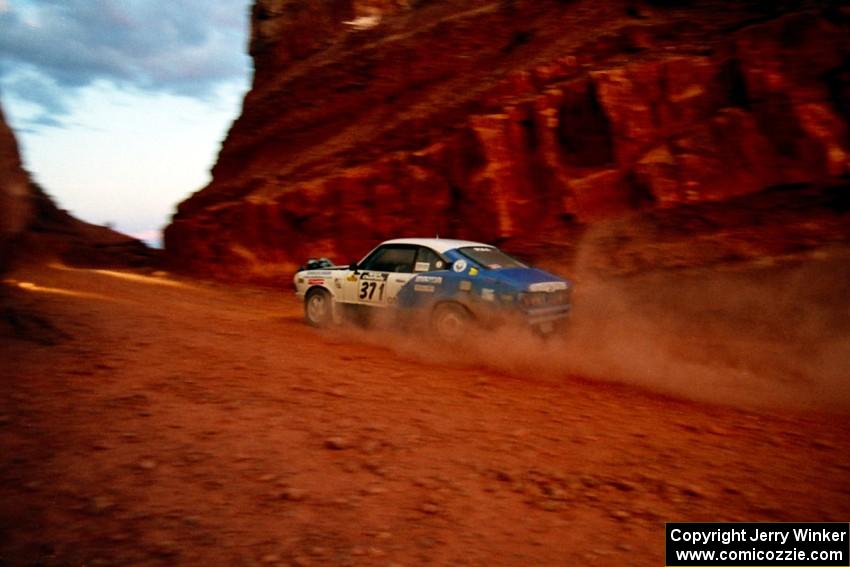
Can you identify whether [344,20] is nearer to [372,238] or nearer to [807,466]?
[372,238]

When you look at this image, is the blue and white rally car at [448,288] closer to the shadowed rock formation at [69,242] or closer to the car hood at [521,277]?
the car hood at [521,277]

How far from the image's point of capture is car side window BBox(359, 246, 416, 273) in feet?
25.5

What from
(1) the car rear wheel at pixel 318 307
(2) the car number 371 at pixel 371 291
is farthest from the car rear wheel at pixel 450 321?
(1) the car rear wheel at pixel 318 307

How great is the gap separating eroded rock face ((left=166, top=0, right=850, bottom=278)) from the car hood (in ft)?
14.1

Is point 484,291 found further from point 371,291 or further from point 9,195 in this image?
point 9,195

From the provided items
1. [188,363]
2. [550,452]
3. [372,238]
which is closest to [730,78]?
[372,238]

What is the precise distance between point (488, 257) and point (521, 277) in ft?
2.19

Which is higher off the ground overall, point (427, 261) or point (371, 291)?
point (427, 261)

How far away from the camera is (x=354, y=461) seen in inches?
145

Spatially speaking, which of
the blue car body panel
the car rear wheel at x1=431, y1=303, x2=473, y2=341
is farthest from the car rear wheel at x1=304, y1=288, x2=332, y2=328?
the car rear wheel at x1=431, y1=303, x2=473, y2=341

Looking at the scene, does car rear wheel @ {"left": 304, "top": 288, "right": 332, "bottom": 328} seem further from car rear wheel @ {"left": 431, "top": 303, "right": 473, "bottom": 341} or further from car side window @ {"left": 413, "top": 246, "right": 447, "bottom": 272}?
car rear wheel @ {"left": 431, "top": 303, "right": 473, "bottom": 341}

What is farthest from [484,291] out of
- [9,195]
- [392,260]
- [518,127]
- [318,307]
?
Answer: [518,127]

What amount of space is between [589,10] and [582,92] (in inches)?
151

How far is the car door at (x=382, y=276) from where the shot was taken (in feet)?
25.4
